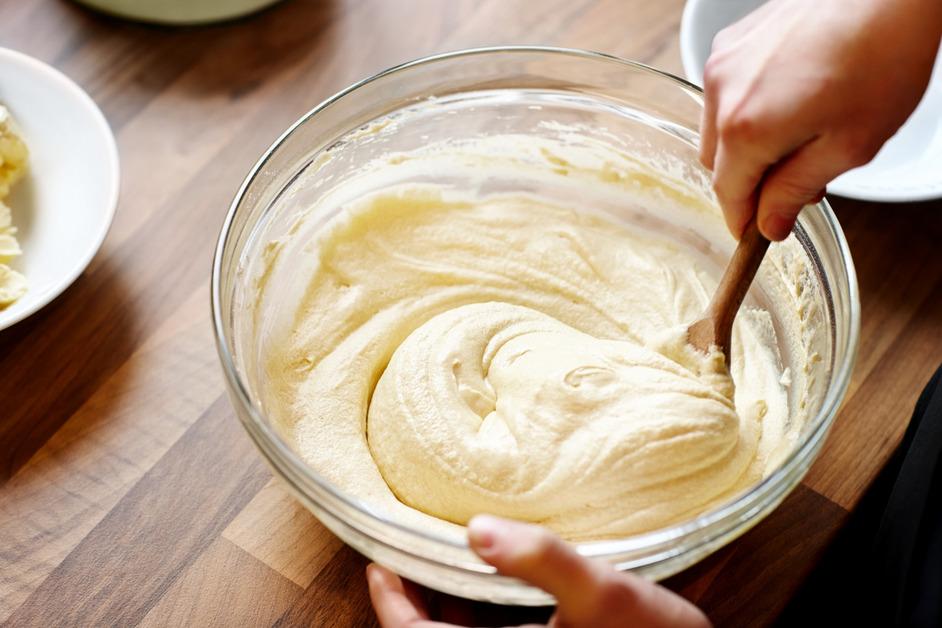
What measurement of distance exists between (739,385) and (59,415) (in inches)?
30.5

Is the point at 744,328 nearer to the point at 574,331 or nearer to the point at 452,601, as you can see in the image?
the point at 574,331

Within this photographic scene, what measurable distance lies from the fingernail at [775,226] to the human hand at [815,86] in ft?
0.07

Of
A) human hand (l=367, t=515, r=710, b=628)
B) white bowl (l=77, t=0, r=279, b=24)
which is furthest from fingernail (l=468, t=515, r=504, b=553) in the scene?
white bowl (l=77, t=0, r=279, b=24)

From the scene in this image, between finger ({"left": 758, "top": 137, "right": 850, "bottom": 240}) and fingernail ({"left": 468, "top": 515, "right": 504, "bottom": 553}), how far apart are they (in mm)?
385

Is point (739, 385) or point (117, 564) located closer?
point (117, 564)

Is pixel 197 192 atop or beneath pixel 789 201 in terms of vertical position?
beneath

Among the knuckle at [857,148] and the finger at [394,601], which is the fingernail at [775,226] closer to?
the knuckle at [857,148]

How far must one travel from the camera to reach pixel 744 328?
3.57 feet

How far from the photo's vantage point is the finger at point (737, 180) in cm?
81

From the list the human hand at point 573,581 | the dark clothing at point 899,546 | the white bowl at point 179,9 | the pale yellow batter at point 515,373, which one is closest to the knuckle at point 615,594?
the human hand at point 573,581

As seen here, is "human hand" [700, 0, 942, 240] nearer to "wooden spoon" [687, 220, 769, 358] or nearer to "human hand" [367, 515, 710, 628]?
"wooden spoon" [687, 220, 769, 358]

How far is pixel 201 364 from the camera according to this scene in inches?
42.4

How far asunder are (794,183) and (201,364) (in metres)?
0.68

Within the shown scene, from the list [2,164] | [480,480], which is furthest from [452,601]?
[2,164]
